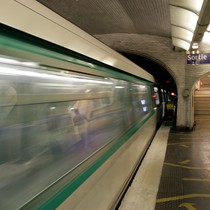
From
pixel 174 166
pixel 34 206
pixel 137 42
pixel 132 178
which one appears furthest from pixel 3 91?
pixel 137 42

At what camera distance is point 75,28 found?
2.17m

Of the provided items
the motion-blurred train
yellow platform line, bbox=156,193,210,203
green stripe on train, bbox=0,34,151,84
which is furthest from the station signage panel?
green stripe on train, bbox=0,34,151,84

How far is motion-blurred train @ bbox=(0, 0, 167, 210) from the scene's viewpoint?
4.58ft

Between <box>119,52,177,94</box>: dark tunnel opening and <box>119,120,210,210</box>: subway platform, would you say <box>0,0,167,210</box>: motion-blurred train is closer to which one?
<box>119,120,210,210</box>: subway platform

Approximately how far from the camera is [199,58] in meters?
10.2

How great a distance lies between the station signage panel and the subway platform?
3.93 m

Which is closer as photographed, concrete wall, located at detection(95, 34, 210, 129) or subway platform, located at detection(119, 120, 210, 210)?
subway platform, located at detection(119, 120, 210, 210)

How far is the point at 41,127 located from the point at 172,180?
3571 millimetres

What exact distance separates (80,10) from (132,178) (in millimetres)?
5525

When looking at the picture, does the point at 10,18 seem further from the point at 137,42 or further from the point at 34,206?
the point at 137,42

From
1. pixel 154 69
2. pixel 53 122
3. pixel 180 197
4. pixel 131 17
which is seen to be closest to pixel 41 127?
pixel 53 122

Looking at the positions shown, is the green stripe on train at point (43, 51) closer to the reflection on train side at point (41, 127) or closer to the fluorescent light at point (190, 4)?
the reflection on train side at point (41, 127)

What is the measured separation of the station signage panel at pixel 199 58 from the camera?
1009 cm

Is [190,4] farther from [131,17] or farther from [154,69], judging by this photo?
[154,69]
